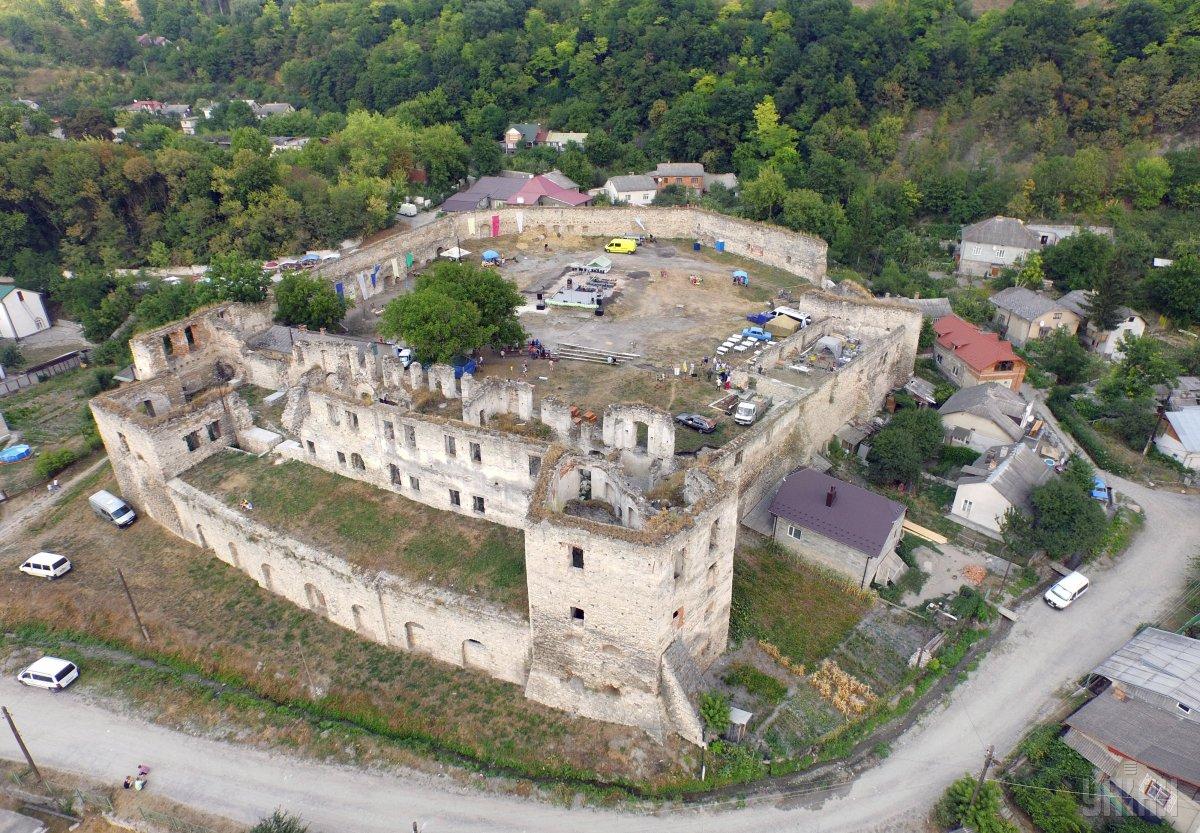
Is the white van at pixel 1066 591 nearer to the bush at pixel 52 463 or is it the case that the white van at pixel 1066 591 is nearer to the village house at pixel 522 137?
the bush at pixel 52 463

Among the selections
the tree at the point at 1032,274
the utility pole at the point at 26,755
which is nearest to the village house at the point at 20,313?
the utility pole at the point at 26,755

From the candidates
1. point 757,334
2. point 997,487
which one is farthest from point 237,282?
point 997,487

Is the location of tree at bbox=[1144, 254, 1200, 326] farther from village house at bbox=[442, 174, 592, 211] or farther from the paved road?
village house at bbox=[442, 174, 592, 211]

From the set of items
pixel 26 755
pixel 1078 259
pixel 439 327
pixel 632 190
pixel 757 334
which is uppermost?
pixel 439 327

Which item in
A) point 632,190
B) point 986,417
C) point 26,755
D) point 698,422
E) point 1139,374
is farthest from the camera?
point 632,190

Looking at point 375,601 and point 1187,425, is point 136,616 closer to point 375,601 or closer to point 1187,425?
point 375,601

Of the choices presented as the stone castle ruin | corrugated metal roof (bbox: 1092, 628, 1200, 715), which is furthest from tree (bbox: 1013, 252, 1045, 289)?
corrugated metal roof (bbox: 1092, 628, 1200, 715)
